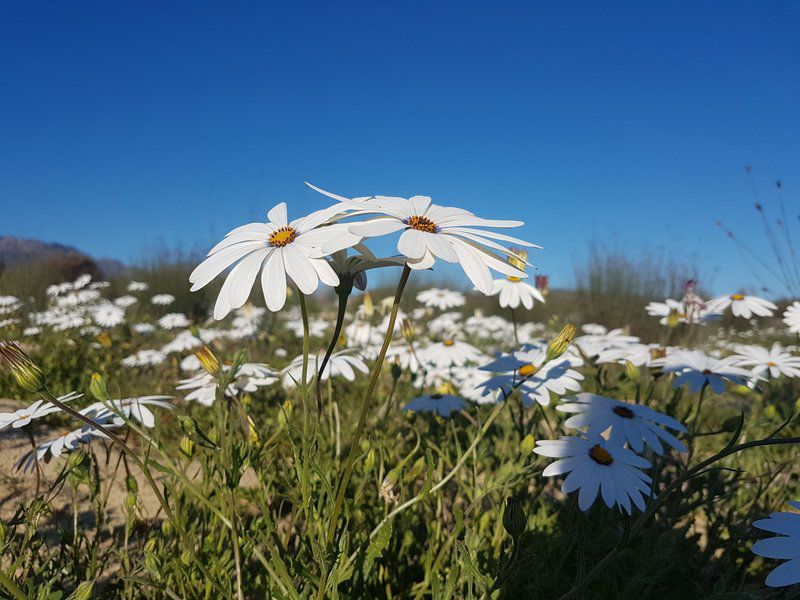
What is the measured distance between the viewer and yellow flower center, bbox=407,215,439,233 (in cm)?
80

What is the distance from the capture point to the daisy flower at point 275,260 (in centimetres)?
73

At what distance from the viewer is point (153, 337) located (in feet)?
18.2

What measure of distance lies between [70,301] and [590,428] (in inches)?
287

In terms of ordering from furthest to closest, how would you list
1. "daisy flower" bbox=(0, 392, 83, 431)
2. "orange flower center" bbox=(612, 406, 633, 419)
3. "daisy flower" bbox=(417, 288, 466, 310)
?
"daisy flower" bbox=(417, 288, 466, 310) < "orange flower center" bbox=(612, 406, 633, 419) < "daisy flower" bbox=(0, 392, 83, 431)

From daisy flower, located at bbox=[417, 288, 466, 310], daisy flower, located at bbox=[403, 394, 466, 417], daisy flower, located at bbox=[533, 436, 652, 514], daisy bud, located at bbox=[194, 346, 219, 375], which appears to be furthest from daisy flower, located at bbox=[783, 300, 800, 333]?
daisy bud, located at bbox=[194, 346, 219, 375]

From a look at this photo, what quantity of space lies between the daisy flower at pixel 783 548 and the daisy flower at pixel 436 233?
595 millimetres

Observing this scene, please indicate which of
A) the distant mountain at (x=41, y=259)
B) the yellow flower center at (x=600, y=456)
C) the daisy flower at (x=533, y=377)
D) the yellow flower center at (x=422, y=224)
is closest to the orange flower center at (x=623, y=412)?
the daisy flower at (x=533, y=377)

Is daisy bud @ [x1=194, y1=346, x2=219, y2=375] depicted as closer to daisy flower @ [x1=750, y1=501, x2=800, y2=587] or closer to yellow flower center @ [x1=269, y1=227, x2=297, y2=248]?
yellow flower center @ [x1=269, y1=227, x2=297, y2=248]

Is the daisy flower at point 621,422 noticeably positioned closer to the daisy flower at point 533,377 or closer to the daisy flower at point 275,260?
the daisy flower at point 533,377

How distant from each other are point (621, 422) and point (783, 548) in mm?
589

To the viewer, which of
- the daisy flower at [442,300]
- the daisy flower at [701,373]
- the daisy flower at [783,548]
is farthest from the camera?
the daisy flower at [442,300]

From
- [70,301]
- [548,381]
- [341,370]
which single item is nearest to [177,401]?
[341,370]

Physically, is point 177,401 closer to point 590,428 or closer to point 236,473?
point 236,473

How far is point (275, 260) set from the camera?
0.79 metres
